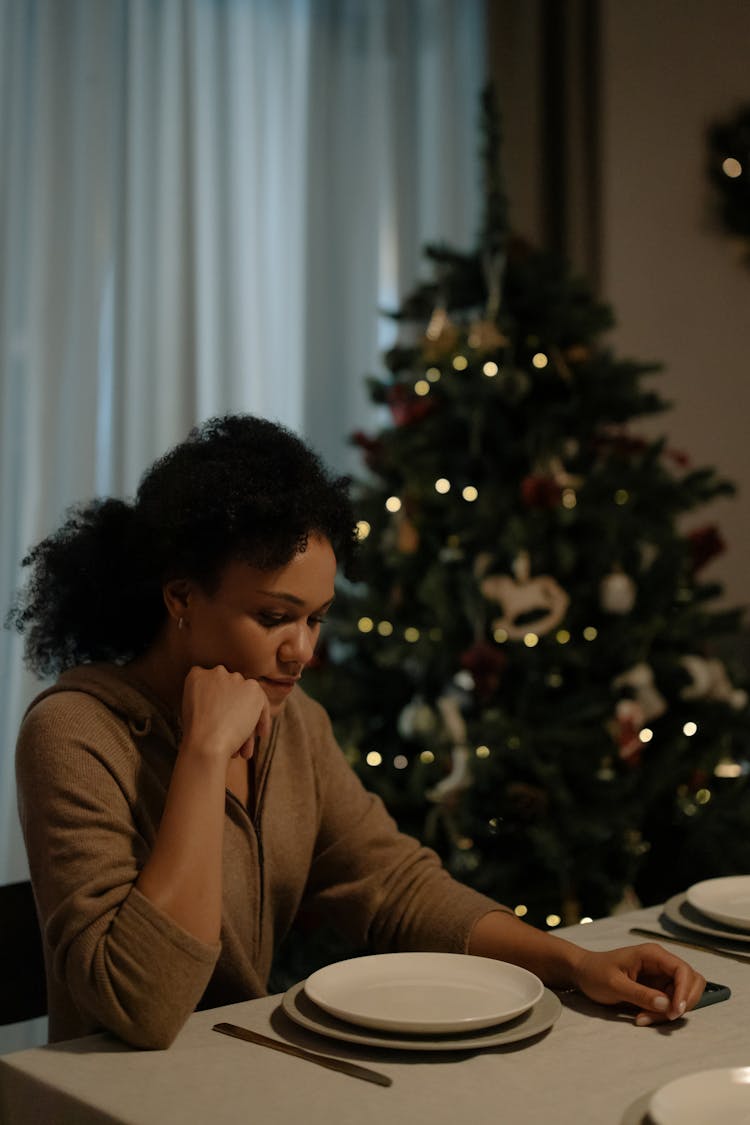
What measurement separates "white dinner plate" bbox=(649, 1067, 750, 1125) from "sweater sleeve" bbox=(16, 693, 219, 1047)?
0.41 metres

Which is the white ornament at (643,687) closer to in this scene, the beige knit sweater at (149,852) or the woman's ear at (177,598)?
the beige knit sweater at (149,852)

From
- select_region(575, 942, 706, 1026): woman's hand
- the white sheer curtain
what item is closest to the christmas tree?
the white sheer curtain

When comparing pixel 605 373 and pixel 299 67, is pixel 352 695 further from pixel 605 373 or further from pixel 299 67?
pixel 299 67

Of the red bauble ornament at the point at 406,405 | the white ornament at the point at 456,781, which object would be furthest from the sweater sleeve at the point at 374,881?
the red bauble ornament at the point at 406,405

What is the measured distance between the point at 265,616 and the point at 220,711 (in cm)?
12

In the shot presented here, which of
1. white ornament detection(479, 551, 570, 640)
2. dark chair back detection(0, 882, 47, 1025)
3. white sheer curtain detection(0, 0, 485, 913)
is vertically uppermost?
white sheer curtain detection(0, 0, 485, 913)

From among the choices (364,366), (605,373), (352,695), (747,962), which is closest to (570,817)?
(352,695)

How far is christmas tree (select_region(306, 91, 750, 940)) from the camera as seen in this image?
256cm

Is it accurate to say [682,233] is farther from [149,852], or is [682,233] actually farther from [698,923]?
[149,852]

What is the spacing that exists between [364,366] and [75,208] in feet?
2.88

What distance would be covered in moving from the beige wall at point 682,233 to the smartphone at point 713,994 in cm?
286

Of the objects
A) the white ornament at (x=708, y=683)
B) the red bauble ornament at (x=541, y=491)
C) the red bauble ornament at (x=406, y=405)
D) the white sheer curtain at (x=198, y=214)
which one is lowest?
the white ornament at (x=708, y=683)

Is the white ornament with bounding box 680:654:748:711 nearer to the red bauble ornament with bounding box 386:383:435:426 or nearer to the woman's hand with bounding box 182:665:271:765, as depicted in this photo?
the red bauble ornament with bounding box 386:383:435:426

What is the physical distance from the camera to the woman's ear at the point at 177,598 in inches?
56.3
